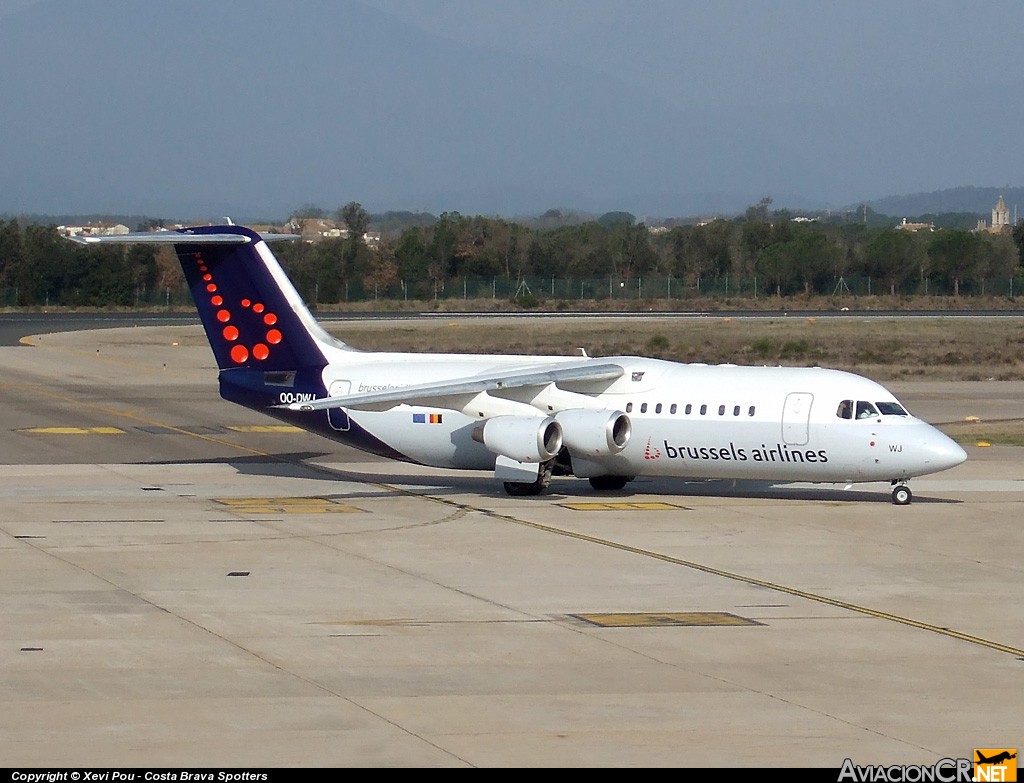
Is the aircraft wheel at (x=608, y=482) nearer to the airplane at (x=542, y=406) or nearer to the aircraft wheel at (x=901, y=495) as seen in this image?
the airplane at (x=542, y=406)

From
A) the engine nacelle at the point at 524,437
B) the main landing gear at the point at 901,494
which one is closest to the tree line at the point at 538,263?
the engine nacelle at the point at 524,437

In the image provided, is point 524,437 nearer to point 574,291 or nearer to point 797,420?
point 797,420

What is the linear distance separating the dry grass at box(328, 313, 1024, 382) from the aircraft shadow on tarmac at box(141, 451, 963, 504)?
27.7m

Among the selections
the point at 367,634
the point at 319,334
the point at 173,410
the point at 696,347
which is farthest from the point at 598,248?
the point at 367,634

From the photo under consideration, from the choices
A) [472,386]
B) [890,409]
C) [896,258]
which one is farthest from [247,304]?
[896,258]

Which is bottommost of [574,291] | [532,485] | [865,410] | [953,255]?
[532,485]

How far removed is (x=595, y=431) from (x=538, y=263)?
105975 mm

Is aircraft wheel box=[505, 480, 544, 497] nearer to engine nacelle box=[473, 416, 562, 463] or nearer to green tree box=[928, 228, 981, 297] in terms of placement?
engine nacelle box=[473, 416, 562, 463]

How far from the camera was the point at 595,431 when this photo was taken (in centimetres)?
2769

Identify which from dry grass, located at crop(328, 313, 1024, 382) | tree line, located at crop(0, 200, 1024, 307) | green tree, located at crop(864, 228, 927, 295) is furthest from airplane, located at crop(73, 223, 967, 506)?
green tree, located at crop(864, 228, 927, 295)

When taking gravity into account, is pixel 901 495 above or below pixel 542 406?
below

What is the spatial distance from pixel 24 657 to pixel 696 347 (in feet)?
180

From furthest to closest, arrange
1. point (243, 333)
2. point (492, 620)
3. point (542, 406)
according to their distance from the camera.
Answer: point (243, 333)
point (542, 406)
point (492, 620)

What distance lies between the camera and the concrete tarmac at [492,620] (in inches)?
504
